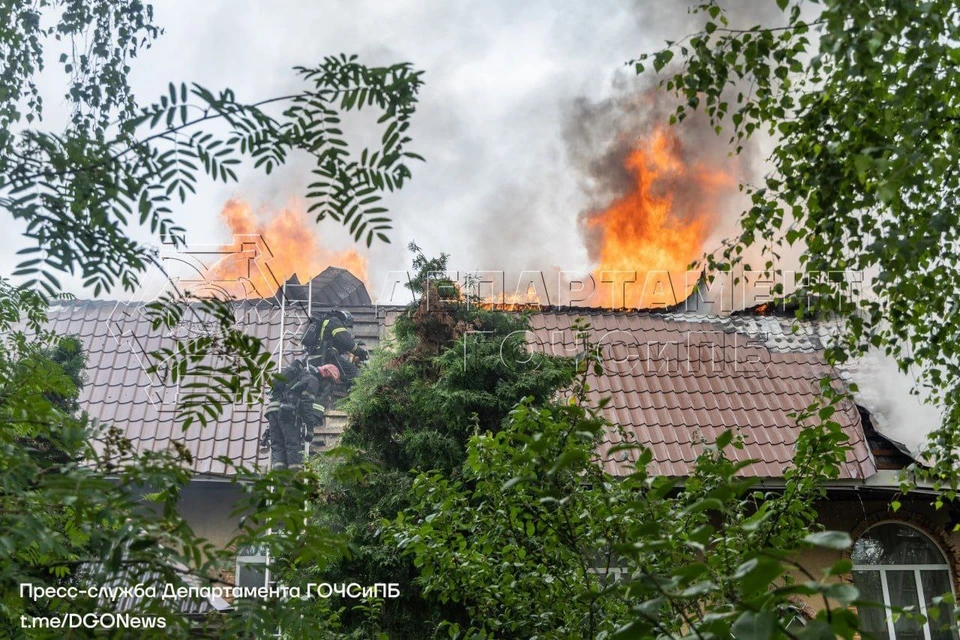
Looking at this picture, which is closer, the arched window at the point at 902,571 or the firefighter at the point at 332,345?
the arched window at the point at 902,571

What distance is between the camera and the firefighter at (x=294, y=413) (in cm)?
1087

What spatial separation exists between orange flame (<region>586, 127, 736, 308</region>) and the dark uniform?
5.29 metres

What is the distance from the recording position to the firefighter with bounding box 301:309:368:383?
12055mm

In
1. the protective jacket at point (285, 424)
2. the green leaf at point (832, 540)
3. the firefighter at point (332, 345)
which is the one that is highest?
the firefighter at point (332, 345)

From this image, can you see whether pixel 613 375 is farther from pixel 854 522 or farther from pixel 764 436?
pixel 854 522

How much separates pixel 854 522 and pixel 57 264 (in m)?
10.4

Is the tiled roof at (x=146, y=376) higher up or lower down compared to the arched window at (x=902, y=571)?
higher up

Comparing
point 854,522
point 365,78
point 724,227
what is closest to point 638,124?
point 724,227

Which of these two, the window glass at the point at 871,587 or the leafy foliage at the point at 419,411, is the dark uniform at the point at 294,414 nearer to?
the leafy foliage at the point at 419,411

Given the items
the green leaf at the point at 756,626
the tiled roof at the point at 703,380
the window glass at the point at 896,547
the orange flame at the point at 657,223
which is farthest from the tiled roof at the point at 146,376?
the green leaf at the point at 756,626

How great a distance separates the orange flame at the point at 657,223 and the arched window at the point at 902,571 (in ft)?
15.6

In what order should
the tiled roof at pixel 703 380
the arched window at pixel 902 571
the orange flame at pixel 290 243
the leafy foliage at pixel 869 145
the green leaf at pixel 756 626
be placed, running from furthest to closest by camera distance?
the orange flame at pixel 290 243, the tiled roof at pixel 703 380, the arched window at pixel 902 571, the leafy foliage at pixel 869 145, the green leaf at pixel 756 626

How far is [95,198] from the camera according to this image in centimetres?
232

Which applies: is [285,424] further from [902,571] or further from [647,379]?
[902,571]
